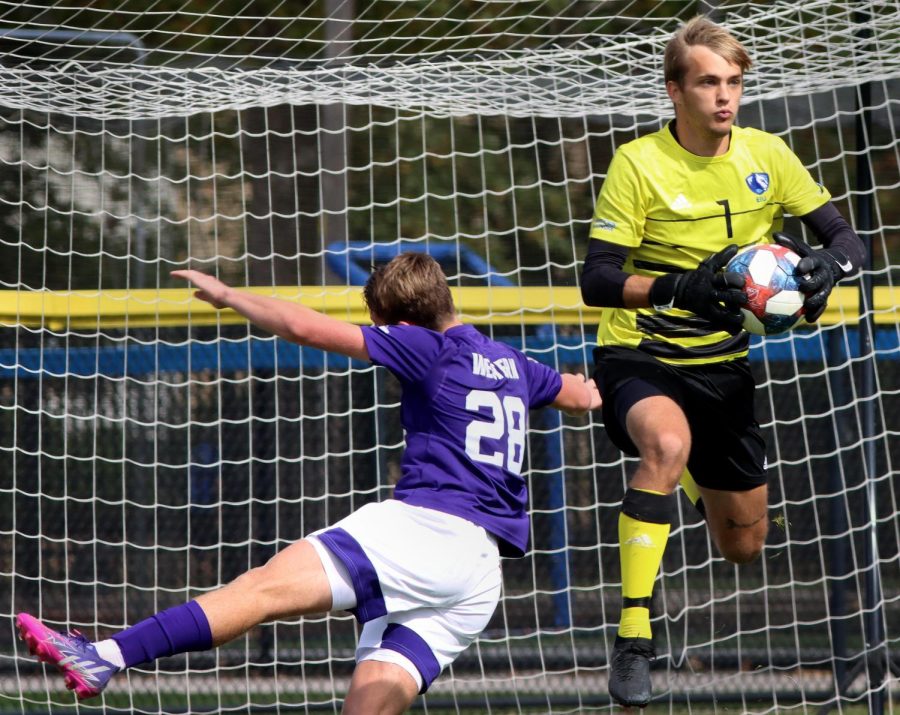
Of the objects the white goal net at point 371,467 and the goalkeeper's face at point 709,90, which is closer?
the goalkeeper's face at point 709,90

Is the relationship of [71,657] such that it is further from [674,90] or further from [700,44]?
[700,44]

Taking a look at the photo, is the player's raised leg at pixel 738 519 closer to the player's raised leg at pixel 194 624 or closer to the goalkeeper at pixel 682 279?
the goalkeeper at pixel 682 279

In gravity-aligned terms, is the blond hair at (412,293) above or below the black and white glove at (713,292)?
above

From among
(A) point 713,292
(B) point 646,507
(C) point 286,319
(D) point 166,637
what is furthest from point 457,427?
(D) point 166,637

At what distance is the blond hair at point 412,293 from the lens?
379 cm

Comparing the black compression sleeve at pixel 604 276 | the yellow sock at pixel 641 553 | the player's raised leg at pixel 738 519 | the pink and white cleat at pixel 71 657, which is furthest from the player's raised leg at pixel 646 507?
the pink and white cleat at pixel 71 657

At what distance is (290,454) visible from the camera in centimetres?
588

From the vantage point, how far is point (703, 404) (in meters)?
4.33

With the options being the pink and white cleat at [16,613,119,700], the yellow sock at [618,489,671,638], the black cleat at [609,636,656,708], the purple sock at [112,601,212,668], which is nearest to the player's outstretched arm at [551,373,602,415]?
the yellow sock at [618,489,671,638]

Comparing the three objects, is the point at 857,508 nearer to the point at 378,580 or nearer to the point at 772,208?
the point at 772,208

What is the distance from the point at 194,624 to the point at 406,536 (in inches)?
24.0

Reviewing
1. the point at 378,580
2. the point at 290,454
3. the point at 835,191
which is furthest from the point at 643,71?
the point at 378,580

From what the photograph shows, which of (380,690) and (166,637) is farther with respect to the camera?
(380,690)

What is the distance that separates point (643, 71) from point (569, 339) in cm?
151
